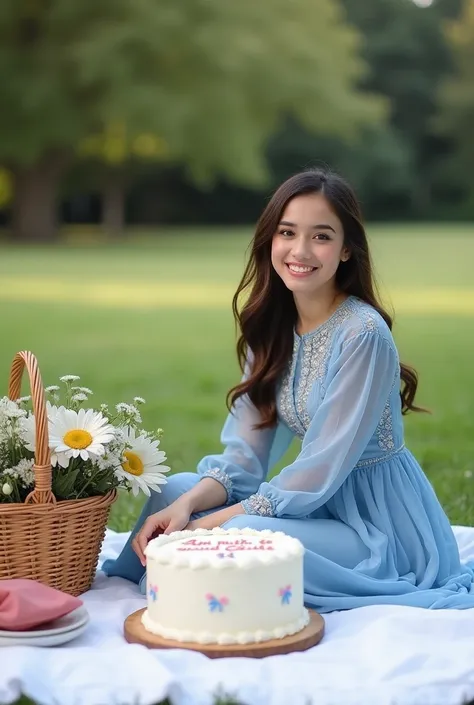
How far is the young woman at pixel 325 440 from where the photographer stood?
11.0 ft

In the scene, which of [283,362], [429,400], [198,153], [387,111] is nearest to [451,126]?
[387,111]

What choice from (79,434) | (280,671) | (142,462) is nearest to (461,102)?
(142,462)

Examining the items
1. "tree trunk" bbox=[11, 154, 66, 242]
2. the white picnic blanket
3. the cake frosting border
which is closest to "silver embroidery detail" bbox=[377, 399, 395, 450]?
the white picnic blanket

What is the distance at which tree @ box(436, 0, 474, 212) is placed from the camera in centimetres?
3161

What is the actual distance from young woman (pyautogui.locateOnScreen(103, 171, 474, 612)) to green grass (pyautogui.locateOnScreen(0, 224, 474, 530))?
0.29 m

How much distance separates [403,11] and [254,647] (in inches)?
1225

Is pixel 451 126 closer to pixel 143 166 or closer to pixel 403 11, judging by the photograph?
pixel 403 11

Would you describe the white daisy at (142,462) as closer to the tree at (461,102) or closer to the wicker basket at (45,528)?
the wicker basket at (45,528)

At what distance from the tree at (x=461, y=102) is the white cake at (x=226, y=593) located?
29.5 meters

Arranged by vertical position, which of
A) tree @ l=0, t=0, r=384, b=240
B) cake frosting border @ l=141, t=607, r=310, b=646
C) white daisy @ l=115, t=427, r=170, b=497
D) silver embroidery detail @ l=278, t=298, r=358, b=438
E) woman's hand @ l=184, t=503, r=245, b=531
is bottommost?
cake frosting border @ l=141, t=607, r=310, b=646

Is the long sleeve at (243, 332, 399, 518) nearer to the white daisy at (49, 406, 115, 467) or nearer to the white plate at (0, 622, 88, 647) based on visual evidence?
the white daisy at (49, 406, 115, 467)

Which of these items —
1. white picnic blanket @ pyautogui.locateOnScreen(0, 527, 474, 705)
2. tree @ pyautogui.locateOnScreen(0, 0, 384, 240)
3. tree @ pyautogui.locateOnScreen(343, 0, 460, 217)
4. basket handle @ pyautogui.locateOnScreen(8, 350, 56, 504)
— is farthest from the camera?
tree @ pyautogui.locateOnScreen(343, 0, 460, 217)

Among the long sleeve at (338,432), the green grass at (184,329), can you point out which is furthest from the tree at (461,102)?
the long sleeve at (338,432)

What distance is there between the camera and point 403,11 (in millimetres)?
31969
